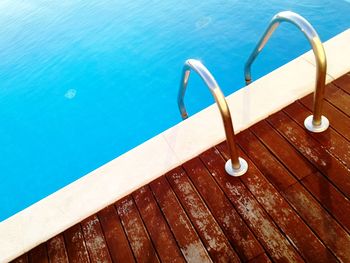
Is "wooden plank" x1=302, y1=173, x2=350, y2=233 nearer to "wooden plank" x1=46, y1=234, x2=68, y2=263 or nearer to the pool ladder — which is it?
the pool ladder

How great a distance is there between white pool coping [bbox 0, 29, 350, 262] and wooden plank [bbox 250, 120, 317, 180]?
11cm

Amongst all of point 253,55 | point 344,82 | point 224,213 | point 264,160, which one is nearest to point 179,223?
point 224,213

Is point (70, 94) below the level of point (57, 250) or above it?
below

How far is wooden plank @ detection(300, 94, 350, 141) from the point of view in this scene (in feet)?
7.68

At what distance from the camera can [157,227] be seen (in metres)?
2.23

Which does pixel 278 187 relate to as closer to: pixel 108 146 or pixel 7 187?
pixel 108 146

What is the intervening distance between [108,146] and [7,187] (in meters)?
1.62

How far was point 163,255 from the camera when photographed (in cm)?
208

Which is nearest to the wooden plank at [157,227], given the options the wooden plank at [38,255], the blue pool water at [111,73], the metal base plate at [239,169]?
the metal base plate at [239,169]

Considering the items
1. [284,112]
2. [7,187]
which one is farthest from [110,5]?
[284,112]

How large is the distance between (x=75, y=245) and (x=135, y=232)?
474mm

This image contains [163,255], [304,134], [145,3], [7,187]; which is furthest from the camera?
[145,3]

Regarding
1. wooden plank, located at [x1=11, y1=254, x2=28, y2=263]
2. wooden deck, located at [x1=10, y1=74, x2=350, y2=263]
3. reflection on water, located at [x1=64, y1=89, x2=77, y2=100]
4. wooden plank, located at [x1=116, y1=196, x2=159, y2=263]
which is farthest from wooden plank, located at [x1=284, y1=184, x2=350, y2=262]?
reflection on water, located at [x1=64, y1=89, x2=77, y2=100]

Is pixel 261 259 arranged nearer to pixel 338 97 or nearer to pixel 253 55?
pixel 338 97
